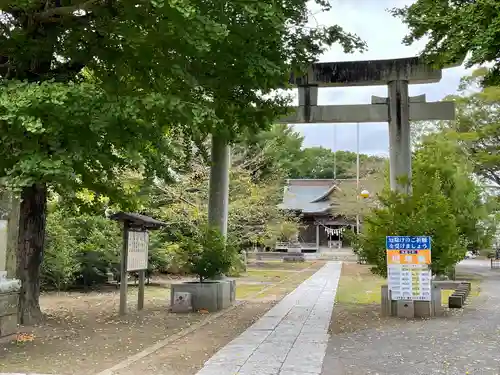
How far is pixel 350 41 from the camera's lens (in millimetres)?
11391

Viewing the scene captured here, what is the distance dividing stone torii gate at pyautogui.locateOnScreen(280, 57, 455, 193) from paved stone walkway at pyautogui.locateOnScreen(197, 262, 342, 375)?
A: 4537 millimetres

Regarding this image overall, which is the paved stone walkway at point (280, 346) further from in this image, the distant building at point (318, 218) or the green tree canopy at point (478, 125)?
the distant building at point (318, 218)

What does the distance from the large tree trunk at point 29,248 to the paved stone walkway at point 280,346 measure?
13.9ft

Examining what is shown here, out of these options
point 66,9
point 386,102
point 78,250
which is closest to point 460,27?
point 386,102

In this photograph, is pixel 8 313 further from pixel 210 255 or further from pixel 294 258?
pixel 294 258

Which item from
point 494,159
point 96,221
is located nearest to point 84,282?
point 96,221

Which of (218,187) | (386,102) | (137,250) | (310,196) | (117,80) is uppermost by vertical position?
(310,196)

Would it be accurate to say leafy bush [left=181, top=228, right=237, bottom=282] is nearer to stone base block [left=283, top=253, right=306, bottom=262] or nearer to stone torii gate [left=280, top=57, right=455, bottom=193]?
stone torii gate [left=280, top=57, right=455, bottom=193]

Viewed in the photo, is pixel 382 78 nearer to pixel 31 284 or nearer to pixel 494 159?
pixel 31 284

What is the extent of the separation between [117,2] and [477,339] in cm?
788

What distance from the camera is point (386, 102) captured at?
1420cm

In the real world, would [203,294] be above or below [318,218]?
below

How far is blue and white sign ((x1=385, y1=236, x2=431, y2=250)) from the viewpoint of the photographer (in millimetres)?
10953

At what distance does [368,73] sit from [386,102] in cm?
98
